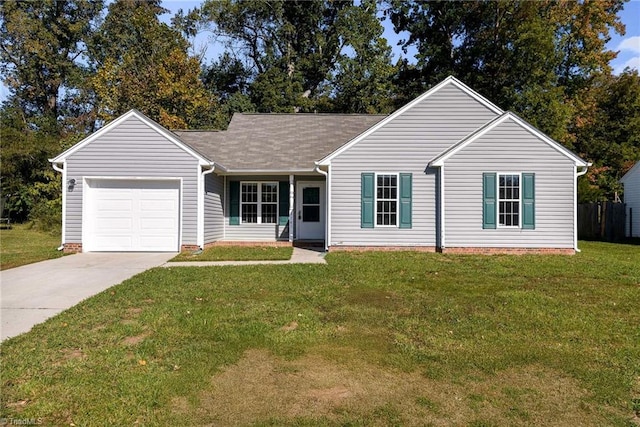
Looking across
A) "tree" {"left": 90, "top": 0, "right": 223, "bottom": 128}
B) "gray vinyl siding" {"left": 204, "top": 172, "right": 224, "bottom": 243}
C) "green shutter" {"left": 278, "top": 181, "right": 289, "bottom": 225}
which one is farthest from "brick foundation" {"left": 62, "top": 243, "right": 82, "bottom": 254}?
"tree" {"left": 90, "top": 0, "right": 223, "bottom": 128}

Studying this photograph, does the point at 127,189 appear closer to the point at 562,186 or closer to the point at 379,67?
the point at 562,186

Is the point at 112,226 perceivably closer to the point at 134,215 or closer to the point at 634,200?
the point at 134,215

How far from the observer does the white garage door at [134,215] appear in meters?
13.3

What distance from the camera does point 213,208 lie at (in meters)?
14.5

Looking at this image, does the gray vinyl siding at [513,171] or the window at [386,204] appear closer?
the gray vinyl siding at [513,171]

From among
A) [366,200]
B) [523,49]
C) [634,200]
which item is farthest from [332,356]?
[523,49]

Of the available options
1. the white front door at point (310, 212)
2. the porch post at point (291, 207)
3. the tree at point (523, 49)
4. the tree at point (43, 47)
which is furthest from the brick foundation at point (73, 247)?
the tree at point (43, 47)

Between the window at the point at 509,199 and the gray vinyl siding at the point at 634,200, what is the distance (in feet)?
35.3

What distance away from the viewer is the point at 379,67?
29812 millimetres

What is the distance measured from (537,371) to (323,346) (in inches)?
86.7

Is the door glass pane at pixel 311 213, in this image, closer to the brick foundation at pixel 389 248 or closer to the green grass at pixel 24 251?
the brick foundation at pixel 389 248

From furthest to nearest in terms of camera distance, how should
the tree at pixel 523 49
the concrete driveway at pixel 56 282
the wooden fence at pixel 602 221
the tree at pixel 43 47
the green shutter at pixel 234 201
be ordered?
the tree at pixel 43 47
the tree at pixel 523 49
the wooden fence at pixel 602 221
the green shutter at pixel 234 201
the concrete driveway at pixel 56 282

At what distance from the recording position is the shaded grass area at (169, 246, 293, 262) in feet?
38.1

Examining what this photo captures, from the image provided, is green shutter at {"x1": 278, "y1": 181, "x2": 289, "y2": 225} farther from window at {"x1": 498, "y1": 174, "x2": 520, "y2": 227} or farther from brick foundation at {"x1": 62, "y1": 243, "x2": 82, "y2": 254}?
window at {"x1": 498, "y1": 174, "x2": 520, "y2": 227}
